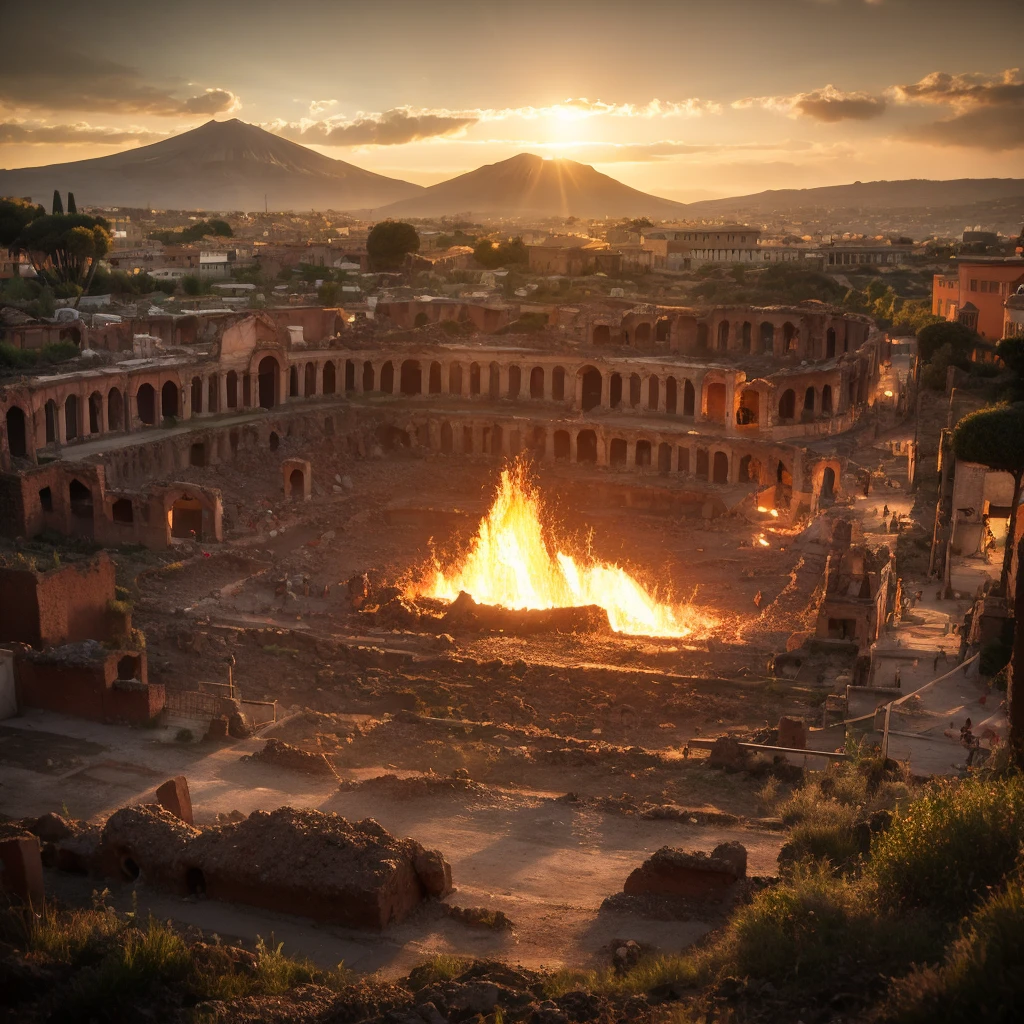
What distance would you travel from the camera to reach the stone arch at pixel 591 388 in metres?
60.1

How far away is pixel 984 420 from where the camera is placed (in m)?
31.3

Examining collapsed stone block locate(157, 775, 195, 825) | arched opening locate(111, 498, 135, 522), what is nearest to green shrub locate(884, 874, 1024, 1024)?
collapsed stone block locate(157, 775, 195, 825)

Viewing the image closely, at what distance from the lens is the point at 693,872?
1645cm

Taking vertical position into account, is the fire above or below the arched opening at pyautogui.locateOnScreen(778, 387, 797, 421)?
below

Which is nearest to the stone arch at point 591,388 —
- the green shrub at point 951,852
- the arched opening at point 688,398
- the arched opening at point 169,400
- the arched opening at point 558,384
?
the arched opening at point 558,384

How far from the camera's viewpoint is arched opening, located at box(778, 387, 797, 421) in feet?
191

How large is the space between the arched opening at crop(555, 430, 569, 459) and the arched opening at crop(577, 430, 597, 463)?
506 millimetres

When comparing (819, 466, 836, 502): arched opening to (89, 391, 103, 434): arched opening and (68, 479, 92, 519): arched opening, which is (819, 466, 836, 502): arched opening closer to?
(68, 479, 92, 519): arched opening

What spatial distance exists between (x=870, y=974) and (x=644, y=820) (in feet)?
29.3

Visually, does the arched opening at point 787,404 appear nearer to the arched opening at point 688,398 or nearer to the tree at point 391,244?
the arched opening at point 688,398

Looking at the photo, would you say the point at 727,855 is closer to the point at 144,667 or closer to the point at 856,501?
the point at 144,667

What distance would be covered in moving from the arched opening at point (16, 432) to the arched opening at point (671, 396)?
26435 millimetres

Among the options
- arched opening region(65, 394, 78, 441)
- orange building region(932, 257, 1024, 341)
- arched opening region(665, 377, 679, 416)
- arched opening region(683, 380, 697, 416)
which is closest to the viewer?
arched opening region(65, 394, 78, 441)

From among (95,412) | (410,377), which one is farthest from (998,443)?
(410,377)
